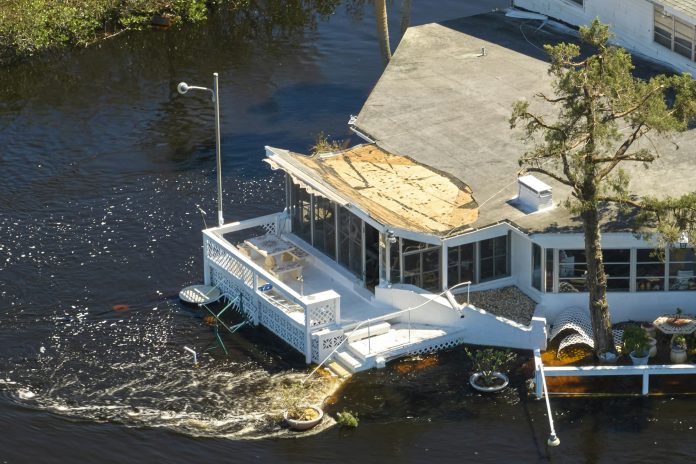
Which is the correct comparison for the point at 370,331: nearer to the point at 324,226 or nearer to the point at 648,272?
the point at 324,226

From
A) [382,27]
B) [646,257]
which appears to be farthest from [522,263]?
[382,27]

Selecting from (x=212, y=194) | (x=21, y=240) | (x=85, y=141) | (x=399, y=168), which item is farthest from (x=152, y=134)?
(x=399, y=168)

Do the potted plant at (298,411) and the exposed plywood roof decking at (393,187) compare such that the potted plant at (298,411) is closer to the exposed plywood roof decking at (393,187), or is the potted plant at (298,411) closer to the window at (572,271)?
the exposed plywood roof decking at (393,187)

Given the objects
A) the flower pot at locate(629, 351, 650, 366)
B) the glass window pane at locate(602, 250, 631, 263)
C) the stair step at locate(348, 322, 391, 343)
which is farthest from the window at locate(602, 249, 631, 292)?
the stair step at locate(348, 322, 391, 343)

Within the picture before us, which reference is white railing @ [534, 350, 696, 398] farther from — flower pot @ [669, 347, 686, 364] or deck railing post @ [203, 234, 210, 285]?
deck railing post @ [203, 234, 210, 285]

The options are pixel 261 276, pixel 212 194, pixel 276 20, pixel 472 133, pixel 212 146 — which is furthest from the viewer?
pixel 276 20

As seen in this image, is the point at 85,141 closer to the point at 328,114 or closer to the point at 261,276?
the point at 328,114

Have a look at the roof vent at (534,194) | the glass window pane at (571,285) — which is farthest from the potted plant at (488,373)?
the roof vent at (534,194)

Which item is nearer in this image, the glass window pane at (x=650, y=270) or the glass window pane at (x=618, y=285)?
the glass window pane at (x=650, y=270)
